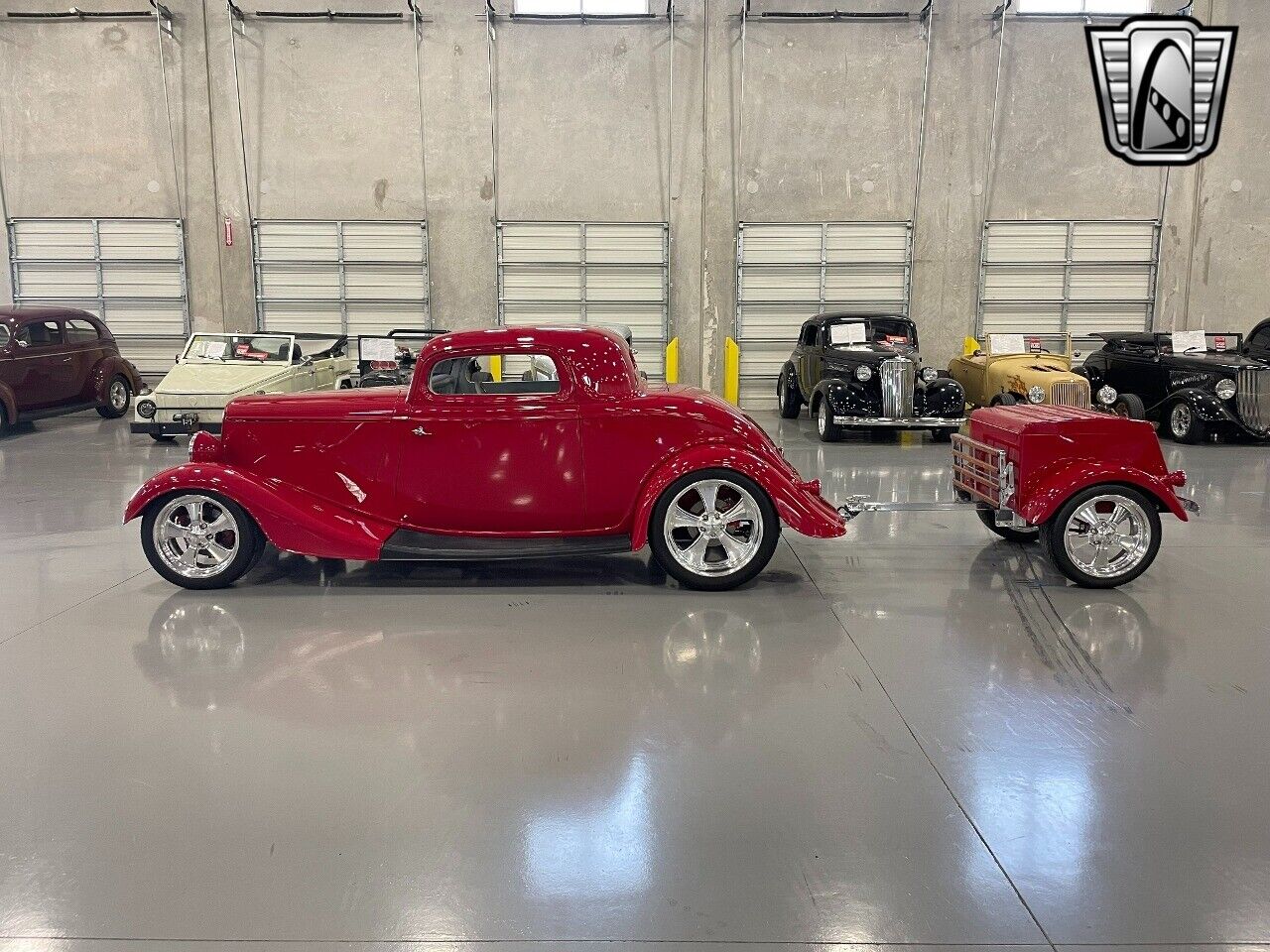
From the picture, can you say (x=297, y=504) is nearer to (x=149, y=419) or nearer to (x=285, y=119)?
(x=149, y=419)

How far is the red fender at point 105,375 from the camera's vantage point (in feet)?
41.8

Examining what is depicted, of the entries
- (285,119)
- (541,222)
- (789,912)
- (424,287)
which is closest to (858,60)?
(541,222)

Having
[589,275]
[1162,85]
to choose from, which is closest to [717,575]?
[589,275]

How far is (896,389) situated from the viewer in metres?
10.9

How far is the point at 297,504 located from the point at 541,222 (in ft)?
34.4

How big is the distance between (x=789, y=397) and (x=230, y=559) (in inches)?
374

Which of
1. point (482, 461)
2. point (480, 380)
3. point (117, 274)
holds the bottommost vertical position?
point (482, 461)

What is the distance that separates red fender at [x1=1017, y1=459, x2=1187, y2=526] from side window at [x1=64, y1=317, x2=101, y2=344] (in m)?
12.0

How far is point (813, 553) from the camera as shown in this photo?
6176mm

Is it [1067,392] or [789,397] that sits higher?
[1067,392]

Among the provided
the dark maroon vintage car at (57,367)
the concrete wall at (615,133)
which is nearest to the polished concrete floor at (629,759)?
the dark maroon vintage car at (57,367)

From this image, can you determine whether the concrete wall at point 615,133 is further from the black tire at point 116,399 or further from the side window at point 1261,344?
the side window at point 1261,344

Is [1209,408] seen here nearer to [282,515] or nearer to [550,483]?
[550,483]

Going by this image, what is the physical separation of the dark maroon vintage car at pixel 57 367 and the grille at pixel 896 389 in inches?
402
